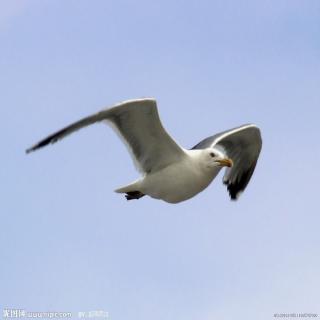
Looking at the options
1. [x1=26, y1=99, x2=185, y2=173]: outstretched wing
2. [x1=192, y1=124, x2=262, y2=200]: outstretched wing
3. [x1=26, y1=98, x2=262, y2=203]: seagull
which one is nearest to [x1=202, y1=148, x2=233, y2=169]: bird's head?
[x1=26, y1=98, x2=262, y2=203]: seagull

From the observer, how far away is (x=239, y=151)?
584 inches

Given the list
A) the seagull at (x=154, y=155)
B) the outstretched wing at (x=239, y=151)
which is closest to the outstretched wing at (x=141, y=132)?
the seagull at (x=154, y=155)

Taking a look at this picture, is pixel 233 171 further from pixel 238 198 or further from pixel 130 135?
pixel 130 135

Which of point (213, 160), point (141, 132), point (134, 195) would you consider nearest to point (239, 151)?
point (213, 160)

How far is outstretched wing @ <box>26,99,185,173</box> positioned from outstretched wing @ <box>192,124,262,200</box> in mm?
1374

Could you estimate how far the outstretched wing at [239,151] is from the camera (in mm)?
14297

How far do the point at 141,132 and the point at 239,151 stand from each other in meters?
2.78

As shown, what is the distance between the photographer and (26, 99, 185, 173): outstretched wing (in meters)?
11.9

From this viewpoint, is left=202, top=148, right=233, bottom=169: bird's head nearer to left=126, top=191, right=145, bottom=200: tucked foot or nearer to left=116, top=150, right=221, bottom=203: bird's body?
left=116, top=150, right=221, bottom=203: bird's body

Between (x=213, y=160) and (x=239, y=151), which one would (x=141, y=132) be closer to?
(x=213, y=160)

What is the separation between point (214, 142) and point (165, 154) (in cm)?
128

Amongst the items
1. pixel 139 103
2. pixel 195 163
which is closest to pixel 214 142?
pixel 195 163

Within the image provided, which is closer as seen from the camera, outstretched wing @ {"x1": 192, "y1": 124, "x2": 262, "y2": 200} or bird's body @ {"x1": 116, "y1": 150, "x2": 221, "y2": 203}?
bird's body @ {"x1": 116, "y1": 150, "x2": 221, "y2": 203}

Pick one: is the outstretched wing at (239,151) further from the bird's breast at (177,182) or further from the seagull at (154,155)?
the bird's breast at (177,182)
